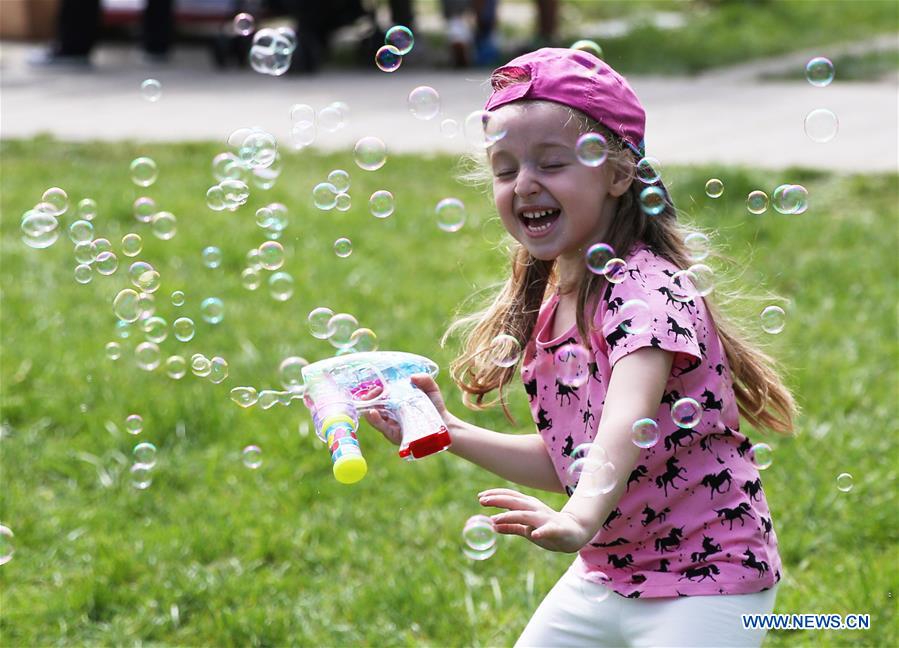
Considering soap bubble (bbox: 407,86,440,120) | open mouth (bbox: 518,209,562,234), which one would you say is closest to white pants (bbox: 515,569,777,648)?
open mouth (bbox: 518,209,562,234)

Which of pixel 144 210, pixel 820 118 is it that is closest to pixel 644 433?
pixel 820 118

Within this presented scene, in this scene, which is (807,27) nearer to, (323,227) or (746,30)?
(746,30)

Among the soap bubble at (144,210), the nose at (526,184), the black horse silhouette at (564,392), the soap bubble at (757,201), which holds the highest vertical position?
the nose at (526,184)

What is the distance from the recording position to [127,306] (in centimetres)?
281

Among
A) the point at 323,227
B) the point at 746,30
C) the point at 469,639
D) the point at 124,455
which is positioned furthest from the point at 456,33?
the point at 469,639

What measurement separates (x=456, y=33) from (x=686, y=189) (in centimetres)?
420

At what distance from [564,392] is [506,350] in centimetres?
17

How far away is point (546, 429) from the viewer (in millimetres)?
2219

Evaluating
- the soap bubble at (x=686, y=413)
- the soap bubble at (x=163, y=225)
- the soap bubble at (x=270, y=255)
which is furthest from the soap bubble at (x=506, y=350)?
the soap bubble at (x=163, y=225)

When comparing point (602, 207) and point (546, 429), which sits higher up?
point (602, 207)

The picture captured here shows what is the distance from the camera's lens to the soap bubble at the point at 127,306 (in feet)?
9.16

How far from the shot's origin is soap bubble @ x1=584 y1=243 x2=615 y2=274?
2059 mm

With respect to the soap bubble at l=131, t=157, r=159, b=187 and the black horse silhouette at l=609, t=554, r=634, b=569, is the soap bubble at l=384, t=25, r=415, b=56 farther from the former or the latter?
the black horse silhouette at l=609, t=554, r=634, b=569

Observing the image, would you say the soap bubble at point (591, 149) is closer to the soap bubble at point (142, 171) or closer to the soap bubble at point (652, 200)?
the soap bubble at point (652, 200)
